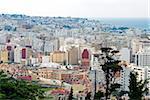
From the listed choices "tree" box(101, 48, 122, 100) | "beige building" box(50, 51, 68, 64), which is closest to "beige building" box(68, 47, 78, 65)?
"beige building" box(50, 51, 68, 64)

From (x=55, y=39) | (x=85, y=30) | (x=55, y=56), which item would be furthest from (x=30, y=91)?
(x=85, y=30)

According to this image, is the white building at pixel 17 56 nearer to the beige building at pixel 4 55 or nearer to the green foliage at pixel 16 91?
the beige building at pixel 4 55

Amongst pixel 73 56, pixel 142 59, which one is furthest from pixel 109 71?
pixel 73 56

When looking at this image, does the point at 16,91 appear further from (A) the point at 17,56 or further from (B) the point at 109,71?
(A) the point at 17,56

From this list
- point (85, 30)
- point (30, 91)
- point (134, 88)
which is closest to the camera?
point (30, 91)

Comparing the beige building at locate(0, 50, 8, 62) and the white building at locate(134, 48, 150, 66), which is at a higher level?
the white building at locate(134, 48, 150, 66)

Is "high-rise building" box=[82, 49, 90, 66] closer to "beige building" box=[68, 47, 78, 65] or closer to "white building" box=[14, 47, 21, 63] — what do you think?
"beige building" box=[68, 47, 78, 65]

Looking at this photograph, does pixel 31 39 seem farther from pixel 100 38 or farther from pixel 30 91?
pixel 30 91

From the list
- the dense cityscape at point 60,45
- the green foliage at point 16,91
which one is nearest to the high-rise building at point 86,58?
the dense cityscape at point 60,45
